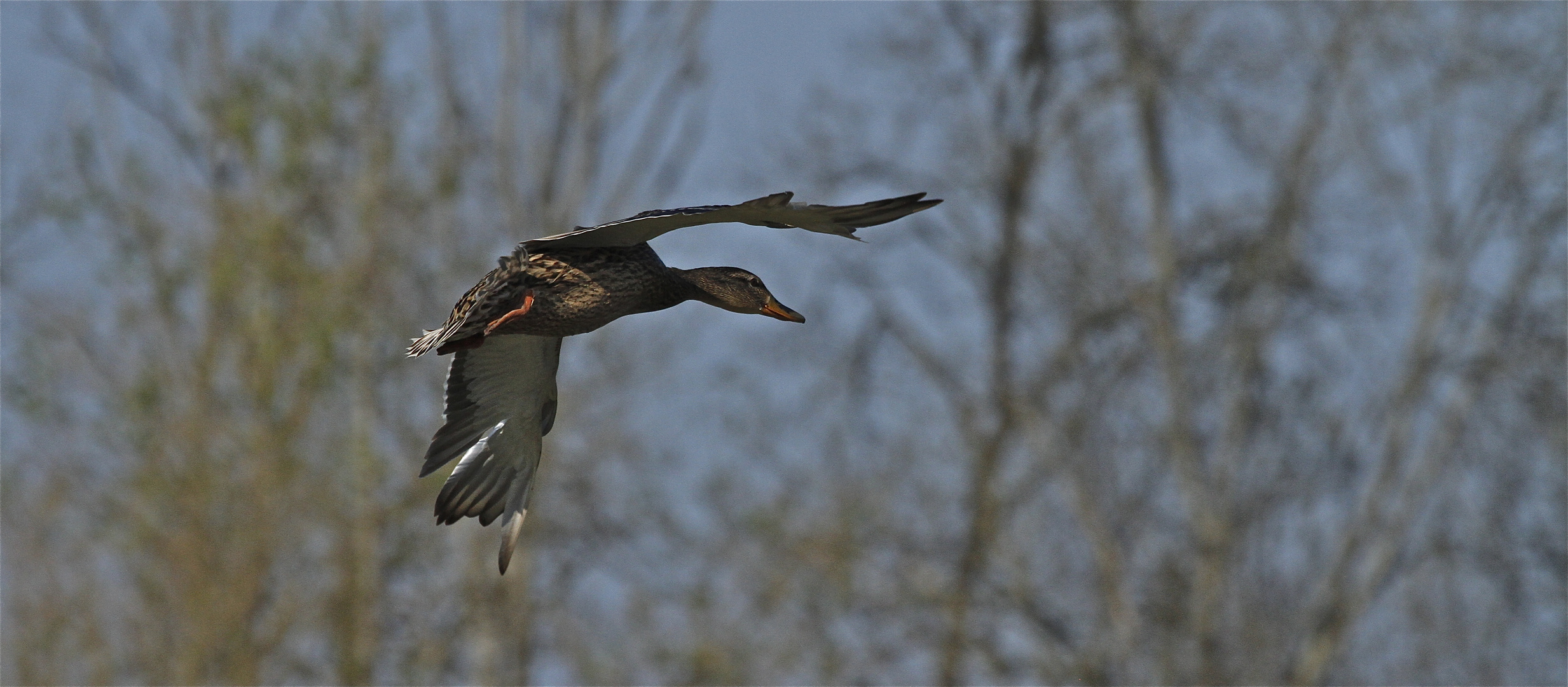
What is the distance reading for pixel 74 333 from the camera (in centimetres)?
1465

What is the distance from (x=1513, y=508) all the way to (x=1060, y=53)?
4678 millimetres

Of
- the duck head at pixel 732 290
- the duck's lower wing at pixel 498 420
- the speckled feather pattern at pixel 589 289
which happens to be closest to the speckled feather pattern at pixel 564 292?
the speckled feather pattern at pixel 589 289

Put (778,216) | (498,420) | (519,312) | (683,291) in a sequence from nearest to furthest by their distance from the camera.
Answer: (778,216) → (519,312) → (683,291) → (498,420)

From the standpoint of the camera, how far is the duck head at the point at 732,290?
5395 mm

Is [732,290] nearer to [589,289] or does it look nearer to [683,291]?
[683,291]

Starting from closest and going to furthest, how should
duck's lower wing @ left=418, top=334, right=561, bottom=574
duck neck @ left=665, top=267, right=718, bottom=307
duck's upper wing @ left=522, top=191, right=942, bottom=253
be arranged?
1. duck's upper wing @ left=522, top=191, right=942, bottom=253
2. duck neck @ left=665, top=267, right=718, bottom=307
3. duck's lower wing @ left=418, top=334, right=561, bottom=574

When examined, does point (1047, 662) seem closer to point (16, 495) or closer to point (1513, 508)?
point (1513, 508)

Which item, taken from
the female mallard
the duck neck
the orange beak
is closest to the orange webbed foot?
the female mallard

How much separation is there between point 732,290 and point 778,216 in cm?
68

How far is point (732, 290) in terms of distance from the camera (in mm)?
5410

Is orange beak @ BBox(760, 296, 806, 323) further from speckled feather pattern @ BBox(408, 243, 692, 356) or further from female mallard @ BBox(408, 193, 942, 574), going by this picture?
speckled feather pattern @ BBox(408, 243, 692, 356)

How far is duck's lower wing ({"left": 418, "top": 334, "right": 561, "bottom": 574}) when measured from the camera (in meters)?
6.11

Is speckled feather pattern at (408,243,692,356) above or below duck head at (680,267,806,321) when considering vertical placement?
below

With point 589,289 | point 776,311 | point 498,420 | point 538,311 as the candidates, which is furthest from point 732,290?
point 498,420
